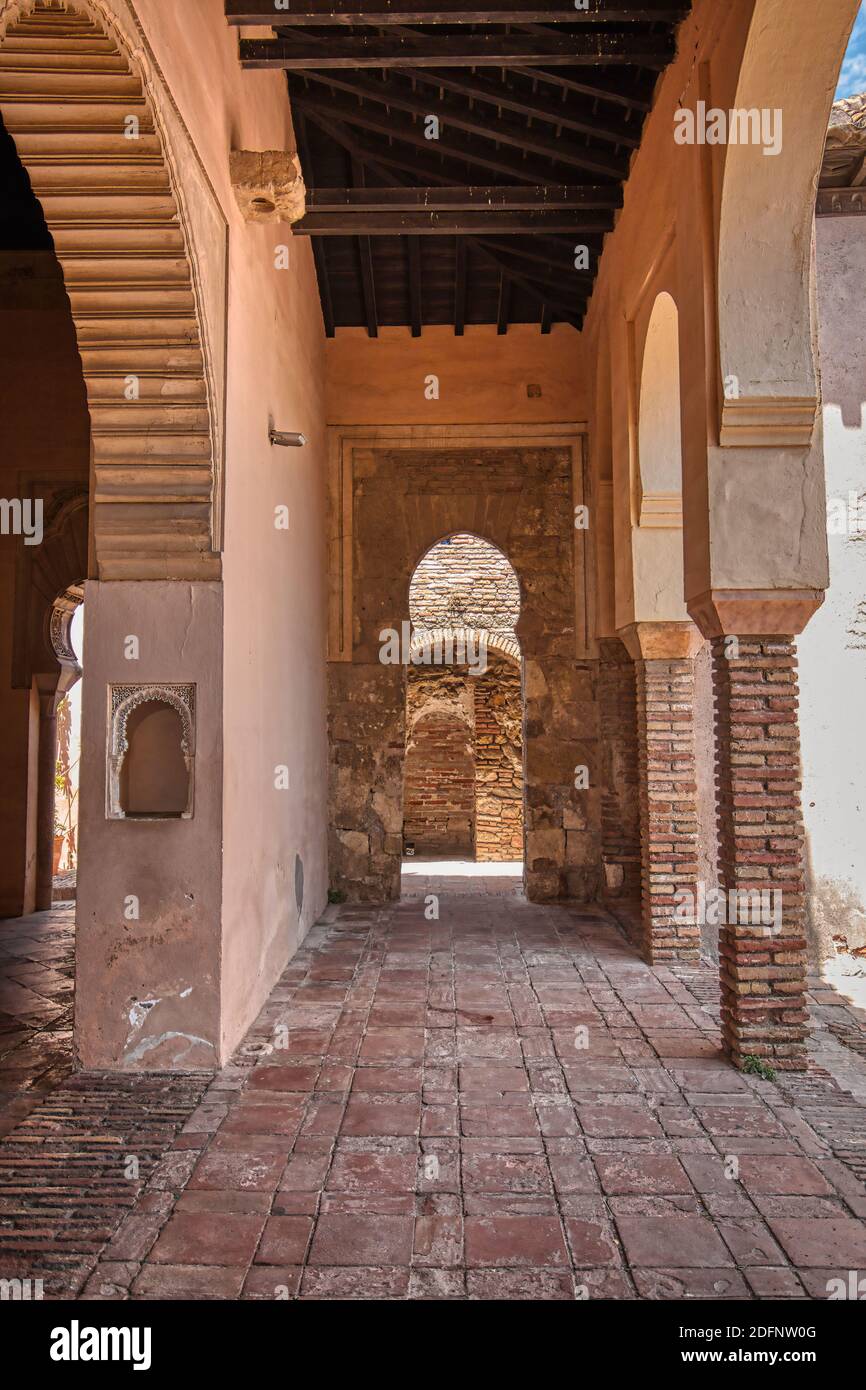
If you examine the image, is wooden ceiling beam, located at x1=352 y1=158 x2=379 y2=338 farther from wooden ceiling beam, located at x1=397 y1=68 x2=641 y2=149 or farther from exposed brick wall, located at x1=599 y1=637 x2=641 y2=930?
exposed brick wall, located at x1=599 y1=637 x2=641 y2=930

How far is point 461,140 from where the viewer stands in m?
6.61

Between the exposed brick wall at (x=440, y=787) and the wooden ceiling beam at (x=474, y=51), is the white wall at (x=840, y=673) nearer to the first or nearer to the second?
the wooden ceiling beam at (x=474, y=51)

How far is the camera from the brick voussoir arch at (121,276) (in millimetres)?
3357

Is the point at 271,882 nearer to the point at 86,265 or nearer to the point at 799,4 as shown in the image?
the point at 86,265

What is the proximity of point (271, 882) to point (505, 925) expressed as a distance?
257 cm

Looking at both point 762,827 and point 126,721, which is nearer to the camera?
point 762,827

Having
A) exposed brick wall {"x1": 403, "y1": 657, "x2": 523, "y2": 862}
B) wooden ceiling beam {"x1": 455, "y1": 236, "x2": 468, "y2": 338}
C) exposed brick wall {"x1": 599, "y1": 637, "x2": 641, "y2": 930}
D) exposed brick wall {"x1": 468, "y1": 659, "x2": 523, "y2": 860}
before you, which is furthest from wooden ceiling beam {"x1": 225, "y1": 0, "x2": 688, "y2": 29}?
exposed brick wall {"x1": 468, "y1": 659, "x2": 523, "y2": 860}

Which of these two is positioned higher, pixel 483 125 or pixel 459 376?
pixel 483 125

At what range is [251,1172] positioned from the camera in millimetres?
3217

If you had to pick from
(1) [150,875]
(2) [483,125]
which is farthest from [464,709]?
(1) [150,875]

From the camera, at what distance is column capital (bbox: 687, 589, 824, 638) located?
169 inches

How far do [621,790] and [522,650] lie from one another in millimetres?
1795

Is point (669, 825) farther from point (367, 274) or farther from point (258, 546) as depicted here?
point (367, 274)
